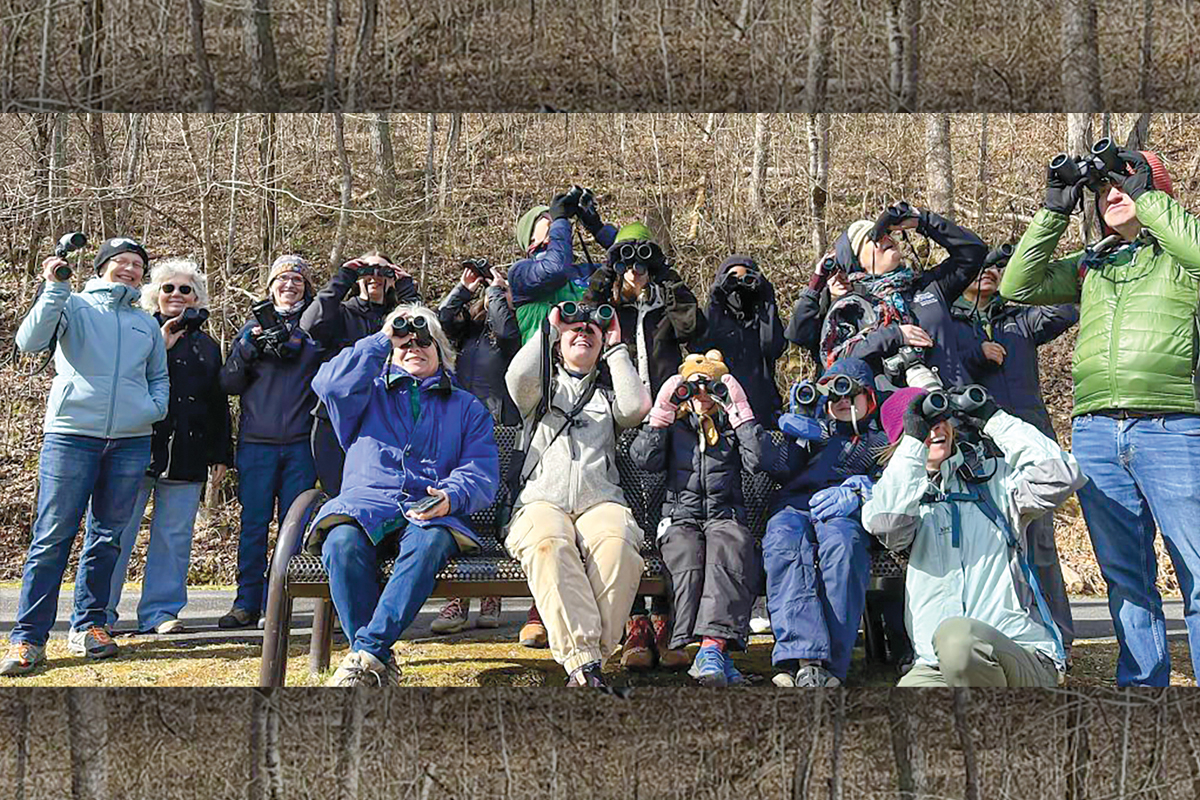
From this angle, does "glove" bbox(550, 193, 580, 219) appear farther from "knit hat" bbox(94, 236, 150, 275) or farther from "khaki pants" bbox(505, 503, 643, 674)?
"knit hat" bbox(94, 236, 150, 275)

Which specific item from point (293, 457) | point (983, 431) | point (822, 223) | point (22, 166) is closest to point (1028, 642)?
point (983, 431)

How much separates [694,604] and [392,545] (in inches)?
40.1

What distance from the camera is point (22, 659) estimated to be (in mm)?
4781

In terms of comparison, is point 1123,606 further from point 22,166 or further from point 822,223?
point 22,166

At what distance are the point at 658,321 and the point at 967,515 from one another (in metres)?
1.78

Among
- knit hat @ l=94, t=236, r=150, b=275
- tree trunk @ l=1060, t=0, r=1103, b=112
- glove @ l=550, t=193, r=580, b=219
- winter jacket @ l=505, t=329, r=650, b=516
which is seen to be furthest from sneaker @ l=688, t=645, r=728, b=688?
tree trunk @ l=1060, t=0, r=1103, b=112

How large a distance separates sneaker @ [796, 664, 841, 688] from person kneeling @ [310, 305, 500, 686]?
1.14 m

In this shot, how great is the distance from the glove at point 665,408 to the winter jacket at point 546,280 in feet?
2.88

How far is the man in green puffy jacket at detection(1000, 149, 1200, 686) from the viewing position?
3635 mm

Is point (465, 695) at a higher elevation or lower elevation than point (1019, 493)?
higher

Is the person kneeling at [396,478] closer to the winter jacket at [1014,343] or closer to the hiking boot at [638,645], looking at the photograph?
the hiking boot at [638,645]

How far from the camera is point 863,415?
462cm

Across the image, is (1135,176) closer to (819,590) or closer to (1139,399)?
(1139,399)

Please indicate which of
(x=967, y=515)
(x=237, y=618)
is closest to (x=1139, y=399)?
(x=967, y=515)
